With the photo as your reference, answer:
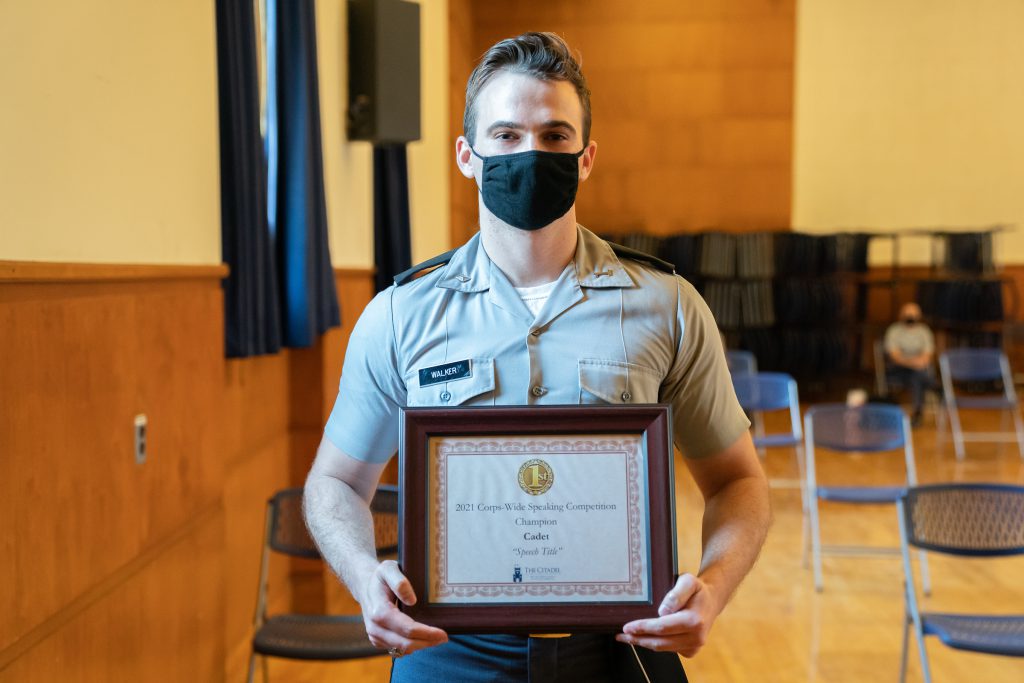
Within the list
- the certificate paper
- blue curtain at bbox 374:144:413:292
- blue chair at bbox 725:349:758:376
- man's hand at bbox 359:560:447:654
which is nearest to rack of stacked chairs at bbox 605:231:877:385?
blue chair at bbox 725:349:758:376

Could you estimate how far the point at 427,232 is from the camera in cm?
841

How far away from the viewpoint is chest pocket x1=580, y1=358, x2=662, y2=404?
4.71ft

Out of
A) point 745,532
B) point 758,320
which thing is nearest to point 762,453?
point 758,320

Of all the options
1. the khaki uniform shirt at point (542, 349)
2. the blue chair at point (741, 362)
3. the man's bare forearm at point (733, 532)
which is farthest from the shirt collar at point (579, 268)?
the blue chair at point (741, 362)

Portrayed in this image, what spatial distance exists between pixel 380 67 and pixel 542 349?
4.24 metres

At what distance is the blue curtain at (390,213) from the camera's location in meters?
6.17

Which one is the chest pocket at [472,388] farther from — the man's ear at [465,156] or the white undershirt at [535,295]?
the man's ear at [465,156]

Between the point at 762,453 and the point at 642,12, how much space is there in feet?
19.4

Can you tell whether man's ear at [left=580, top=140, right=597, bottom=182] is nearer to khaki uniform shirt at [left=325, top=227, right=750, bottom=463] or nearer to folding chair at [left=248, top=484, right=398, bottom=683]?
khaki uniform shirt at [left=325, top=227, right=750, bottom=463]

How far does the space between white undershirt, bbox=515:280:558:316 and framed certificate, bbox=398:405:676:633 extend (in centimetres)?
22

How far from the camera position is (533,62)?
1.39 meters

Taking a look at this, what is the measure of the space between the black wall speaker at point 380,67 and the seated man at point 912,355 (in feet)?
19.5

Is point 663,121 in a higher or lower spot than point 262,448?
higher

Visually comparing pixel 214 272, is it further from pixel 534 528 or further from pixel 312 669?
pixel 534 528
